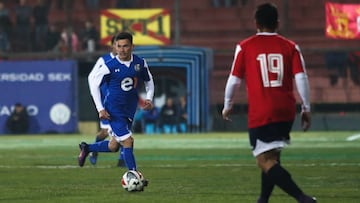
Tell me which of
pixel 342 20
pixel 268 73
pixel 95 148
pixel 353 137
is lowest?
pixel 353 137

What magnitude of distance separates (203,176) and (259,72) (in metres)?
5.73

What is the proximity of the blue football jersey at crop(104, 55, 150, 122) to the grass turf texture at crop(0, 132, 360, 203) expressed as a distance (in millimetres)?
943

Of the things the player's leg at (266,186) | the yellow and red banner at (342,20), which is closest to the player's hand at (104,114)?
the player's leg at (266,186)

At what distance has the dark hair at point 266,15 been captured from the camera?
396 inches

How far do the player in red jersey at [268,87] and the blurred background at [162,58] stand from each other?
21.3 metres

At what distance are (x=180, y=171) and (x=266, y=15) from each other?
22.9 ft

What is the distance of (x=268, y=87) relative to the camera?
10.2 m

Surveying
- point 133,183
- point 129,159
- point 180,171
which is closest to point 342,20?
point 180,171

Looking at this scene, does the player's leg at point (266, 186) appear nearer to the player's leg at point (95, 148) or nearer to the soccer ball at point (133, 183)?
the soccer ball at point (133, 183)

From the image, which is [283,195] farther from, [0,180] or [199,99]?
[199,99]

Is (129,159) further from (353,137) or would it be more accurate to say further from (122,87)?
(353,137)

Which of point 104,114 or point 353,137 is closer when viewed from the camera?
point 104,114

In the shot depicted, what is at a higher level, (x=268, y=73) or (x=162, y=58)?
(x=268, y=73)

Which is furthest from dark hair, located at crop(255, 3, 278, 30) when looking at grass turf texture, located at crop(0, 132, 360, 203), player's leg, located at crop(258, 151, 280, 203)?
grass turf texture, located at crop(0, 132, 360, 203)
